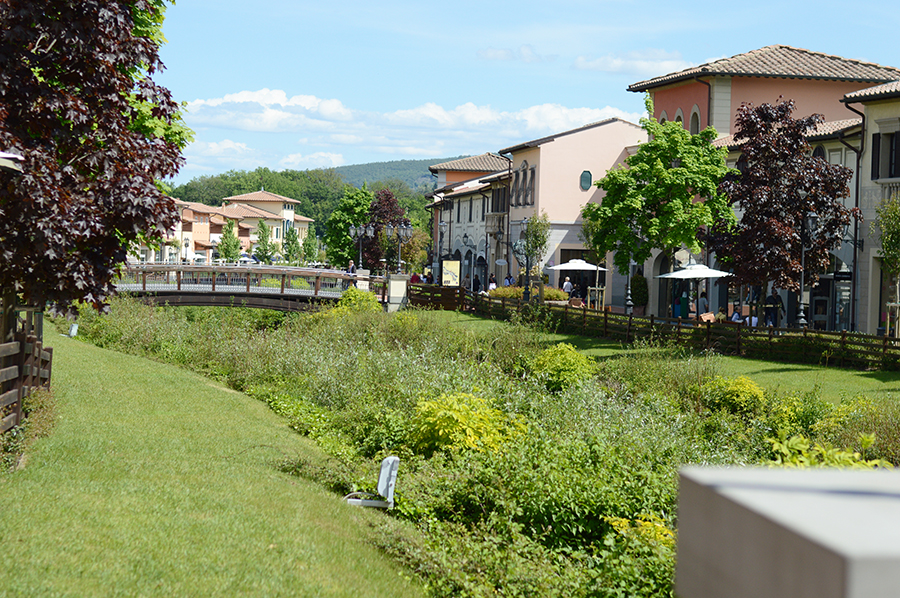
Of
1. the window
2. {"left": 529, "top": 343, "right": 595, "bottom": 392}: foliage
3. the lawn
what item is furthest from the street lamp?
the window

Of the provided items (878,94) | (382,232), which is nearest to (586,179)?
(878,94)

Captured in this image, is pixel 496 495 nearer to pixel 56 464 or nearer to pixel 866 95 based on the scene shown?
pixel 56 464

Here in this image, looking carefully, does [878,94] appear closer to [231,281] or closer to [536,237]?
[536,237]

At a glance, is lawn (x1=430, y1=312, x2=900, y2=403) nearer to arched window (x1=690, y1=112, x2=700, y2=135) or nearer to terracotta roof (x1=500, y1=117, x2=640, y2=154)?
arched window (x1=690, y1=112, x2=700, y2=135)

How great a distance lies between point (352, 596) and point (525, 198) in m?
44.2

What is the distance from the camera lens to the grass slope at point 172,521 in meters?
6.02

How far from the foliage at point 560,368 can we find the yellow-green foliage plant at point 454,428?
568 centimetres

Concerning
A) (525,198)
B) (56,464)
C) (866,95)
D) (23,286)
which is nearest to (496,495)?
(56,464)

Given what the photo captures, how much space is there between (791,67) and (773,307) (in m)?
12.8

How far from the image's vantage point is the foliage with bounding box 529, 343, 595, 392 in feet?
59.9

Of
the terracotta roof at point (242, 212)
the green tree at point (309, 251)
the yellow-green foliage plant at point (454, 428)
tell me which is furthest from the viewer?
the terracotta roof at point (242, 212)

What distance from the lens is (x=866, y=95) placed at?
26.2 m

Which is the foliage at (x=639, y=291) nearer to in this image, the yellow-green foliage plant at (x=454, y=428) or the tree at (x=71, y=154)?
the yellow-green foliage plant at (x=454, y=428)

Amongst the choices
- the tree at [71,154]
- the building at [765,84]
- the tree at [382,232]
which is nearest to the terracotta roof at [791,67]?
the building at [765,84]
